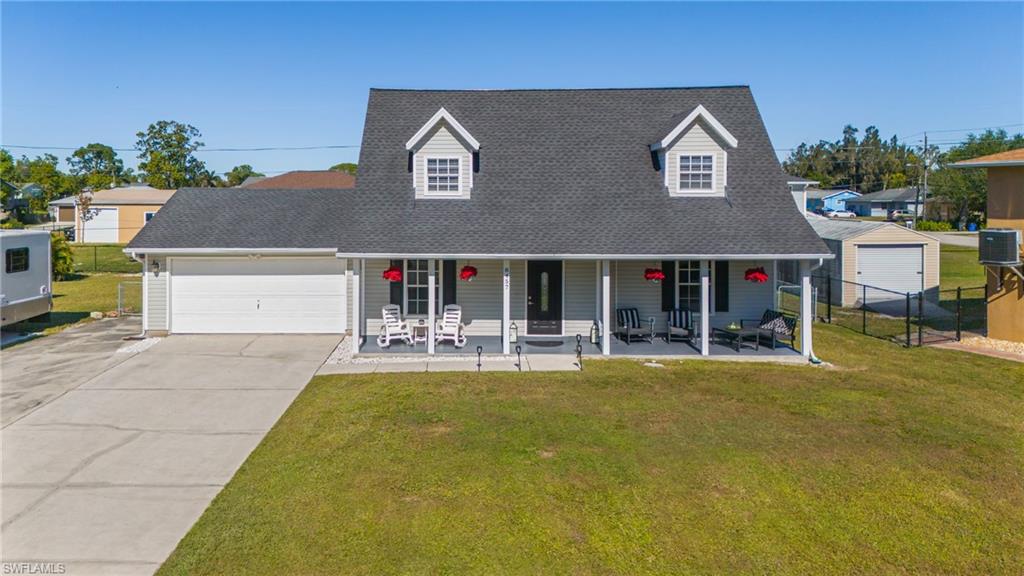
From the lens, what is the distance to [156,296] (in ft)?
62.3

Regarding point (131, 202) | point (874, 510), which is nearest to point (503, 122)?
point (874, 510)

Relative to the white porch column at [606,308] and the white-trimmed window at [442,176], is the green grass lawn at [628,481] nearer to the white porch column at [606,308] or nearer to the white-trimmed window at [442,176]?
the white porch column at [606,308]

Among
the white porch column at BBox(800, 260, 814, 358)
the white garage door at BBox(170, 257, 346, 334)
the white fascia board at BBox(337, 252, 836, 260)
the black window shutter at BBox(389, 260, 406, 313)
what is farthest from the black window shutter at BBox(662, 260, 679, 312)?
the white garage door at BBox(170, 257, 346, 334)

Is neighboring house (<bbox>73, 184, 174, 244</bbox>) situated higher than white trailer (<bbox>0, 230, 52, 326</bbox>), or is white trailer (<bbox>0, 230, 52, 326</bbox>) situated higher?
neighboring house (<bbox>73, 184, 174, 244</bbox>)

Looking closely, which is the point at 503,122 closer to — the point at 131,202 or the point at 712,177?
the point at 712,177

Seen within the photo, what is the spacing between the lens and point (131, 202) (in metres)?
53.5

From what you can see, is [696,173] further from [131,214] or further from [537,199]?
[131,214]

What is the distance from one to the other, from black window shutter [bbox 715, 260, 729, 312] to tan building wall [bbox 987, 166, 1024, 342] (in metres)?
6.76

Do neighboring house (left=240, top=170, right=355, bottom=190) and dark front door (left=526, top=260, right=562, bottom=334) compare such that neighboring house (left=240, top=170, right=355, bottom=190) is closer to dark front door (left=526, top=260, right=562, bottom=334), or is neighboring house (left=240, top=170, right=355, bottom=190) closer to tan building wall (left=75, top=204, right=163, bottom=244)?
tan building wall (left=75, top=204, right=163, bottom=244)

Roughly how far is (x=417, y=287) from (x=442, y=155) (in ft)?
11.5

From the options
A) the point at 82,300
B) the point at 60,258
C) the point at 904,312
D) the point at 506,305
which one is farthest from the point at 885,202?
the point at 82,300

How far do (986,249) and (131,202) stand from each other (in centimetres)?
5564

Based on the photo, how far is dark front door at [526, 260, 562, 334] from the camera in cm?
1780

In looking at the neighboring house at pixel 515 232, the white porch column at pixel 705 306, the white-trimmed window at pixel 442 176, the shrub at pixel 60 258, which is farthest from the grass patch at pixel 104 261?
the white porch column at pixel 705 306
